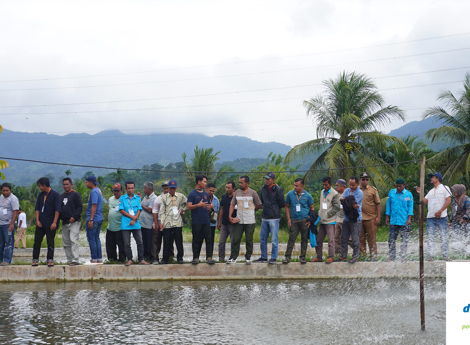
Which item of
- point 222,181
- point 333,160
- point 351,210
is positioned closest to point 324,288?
point 351,210

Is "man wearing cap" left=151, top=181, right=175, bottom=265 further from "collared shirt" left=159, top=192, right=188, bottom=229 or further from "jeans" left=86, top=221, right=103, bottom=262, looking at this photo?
"jeans" left=86, top=221, right=103, bottom=262

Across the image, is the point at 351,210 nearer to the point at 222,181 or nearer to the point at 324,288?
the point at 324,288

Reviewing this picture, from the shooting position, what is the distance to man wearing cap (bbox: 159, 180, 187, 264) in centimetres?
1127

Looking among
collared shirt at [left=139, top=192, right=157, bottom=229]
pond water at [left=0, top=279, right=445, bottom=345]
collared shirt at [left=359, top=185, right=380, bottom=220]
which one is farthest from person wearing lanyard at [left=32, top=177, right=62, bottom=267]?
collared shirt at [left=359, top=185, right=380, bottom=220]

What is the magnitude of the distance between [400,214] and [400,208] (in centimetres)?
14

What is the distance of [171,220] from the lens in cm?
1127

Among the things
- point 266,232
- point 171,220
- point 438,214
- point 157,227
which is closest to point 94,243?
point 157,227

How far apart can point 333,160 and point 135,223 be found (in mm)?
15917

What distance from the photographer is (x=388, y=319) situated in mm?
6949

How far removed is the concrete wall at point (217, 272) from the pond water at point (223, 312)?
1.25ft

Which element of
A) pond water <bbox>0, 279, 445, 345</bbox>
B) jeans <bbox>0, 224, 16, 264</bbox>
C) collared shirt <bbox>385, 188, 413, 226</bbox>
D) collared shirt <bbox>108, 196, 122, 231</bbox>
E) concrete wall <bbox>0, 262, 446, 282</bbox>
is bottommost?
pond water <bbox>0, 279, 445, 345</bbox>

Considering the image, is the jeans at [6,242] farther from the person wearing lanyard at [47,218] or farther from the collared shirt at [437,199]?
the collared shirt at [437,199]

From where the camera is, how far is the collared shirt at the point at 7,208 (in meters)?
11.2

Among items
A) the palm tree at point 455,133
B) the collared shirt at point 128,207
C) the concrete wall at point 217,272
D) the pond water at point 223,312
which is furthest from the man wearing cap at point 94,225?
the palm tree at point 455,133
